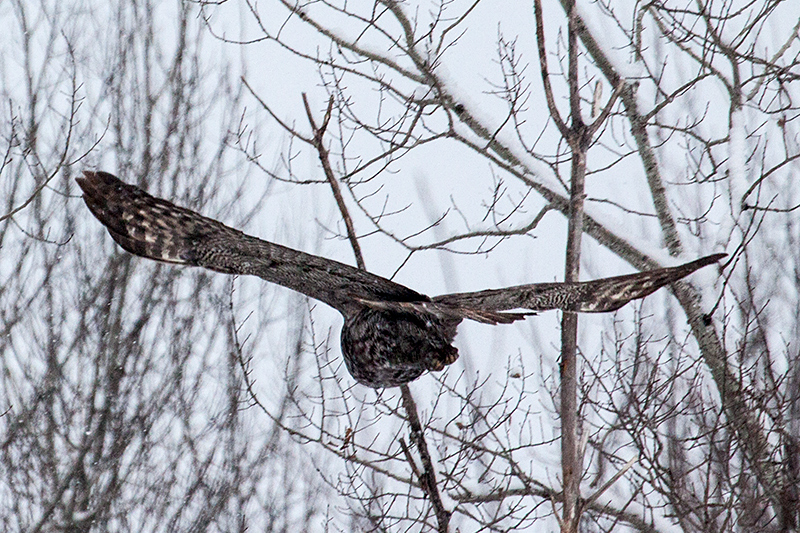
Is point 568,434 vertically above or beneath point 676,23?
beneath

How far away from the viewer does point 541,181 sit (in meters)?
7.41

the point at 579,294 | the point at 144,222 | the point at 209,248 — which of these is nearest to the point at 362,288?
the point at 209,248

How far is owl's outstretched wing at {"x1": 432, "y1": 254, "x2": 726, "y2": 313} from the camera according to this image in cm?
365

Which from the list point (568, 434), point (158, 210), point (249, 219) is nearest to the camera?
point (568, 434)

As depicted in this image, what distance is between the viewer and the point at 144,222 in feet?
15.0

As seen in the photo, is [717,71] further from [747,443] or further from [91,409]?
[91,409]

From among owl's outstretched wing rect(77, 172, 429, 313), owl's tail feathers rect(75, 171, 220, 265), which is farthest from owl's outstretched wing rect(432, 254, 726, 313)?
owl's tail feathers rect(75, 171, 220, 265)

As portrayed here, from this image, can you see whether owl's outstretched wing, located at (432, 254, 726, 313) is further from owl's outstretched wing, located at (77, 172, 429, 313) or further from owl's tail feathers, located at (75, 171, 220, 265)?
owl's tail feathers, located at (75, 171, 220, 265)

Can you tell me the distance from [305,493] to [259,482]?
0.44 meters

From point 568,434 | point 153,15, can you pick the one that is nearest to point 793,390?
point 568,434

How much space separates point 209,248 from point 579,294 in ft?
5.70

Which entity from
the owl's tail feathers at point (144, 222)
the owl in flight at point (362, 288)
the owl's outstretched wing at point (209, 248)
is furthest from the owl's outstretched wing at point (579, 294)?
the owl's tail feathers at point (144, 222)

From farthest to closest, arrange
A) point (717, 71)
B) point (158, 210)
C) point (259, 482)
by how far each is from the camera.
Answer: point (259, 482)
point (717, 71)
point (158, 210)

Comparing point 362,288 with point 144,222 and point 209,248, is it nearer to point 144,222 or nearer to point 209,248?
point 209,248
